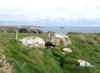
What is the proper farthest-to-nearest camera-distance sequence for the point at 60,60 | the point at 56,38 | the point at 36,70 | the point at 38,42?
the point at 56,38, the point at 38,42, the point at 60,60, the point at 36,70

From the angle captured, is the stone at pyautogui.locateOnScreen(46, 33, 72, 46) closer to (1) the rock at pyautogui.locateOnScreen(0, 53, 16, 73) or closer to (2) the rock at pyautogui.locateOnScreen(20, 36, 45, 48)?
(2) the rock at pyautogui.locateOnScreen(20, 36, 45, 48)

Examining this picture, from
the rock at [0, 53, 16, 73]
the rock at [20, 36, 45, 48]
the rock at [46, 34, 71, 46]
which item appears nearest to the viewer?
the rock at [0, 53, 16, 73]

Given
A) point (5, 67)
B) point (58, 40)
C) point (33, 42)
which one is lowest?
point (5, 67)

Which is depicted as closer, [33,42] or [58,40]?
[33,42]

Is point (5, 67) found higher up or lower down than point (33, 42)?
lower down

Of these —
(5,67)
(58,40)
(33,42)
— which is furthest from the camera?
(58,40)

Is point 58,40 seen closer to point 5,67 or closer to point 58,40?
point 58,40

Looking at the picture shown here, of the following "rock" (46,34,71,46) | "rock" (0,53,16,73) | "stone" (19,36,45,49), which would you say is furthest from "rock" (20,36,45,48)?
"rock" (0,53,16,73)

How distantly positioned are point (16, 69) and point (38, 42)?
11998 millimetres

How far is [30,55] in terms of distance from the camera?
2114 cm

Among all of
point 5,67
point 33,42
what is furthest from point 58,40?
point 5,67

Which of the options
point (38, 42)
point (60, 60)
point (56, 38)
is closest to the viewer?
point (60, 60)

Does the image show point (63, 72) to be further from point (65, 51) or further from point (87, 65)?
→ point (65, 51)

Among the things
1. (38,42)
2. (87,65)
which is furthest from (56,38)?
(87,65)
